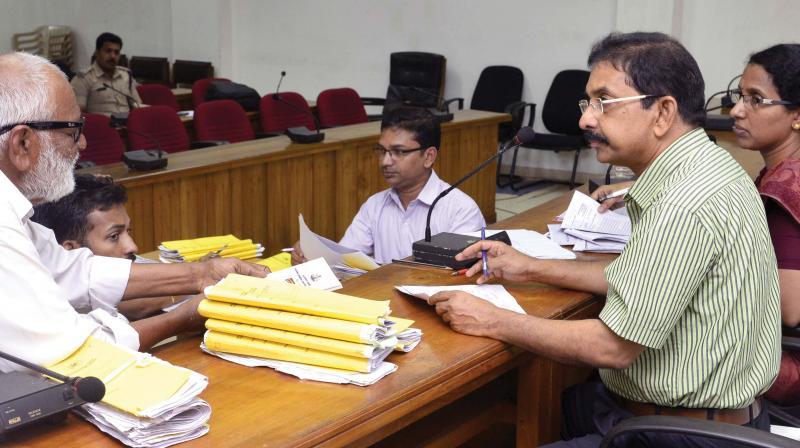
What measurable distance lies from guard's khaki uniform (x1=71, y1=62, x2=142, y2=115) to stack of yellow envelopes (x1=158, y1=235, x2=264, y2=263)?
5.01 metres

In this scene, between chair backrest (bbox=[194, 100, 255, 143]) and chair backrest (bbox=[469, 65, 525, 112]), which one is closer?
chair backrest (bbox=[194, 100, 255, 143])

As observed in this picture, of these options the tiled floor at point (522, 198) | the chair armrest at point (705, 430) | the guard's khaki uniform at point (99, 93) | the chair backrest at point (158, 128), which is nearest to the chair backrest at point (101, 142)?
the chair backrest at point (158, 128)

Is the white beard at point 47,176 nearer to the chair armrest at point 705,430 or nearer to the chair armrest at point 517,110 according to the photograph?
the chair armrest at point 705,430

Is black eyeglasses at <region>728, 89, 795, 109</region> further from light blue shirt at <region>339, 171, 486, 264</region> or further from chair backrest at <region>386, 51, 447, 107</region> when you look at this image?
chair backrest at <region>386, 51, 447, 107</region>

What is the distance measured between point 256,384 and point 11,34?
37.3 ft

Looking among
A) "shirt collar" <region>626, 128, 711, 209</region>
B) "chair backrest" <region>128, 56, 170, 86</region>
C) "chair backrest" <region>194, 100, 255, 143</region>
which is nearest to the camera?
"shirt collar" <region>626, 128, 711, 209</region>

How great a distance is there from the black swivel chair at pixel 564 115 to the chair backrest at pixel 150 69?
4.57m

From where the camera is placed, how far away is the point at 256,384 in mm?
1703

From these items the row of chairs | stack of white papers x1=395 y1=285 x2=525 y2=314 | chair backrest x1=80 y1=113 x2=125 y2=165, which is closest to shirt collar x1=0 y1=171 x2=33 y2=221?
stack of white papers x1=395 y1=285 x2=525 y2=314

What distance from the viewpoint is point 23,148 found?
186cm

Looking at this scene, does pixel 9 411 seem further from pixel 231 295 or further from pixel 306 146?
pixel 306 146

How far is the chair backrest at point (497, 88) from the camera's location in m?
8.45

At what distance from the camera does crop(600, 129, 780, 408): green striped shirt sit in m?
1.76

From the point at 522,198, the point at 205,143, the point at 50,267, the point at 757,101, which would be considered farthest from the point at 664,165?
the point at 522,198
